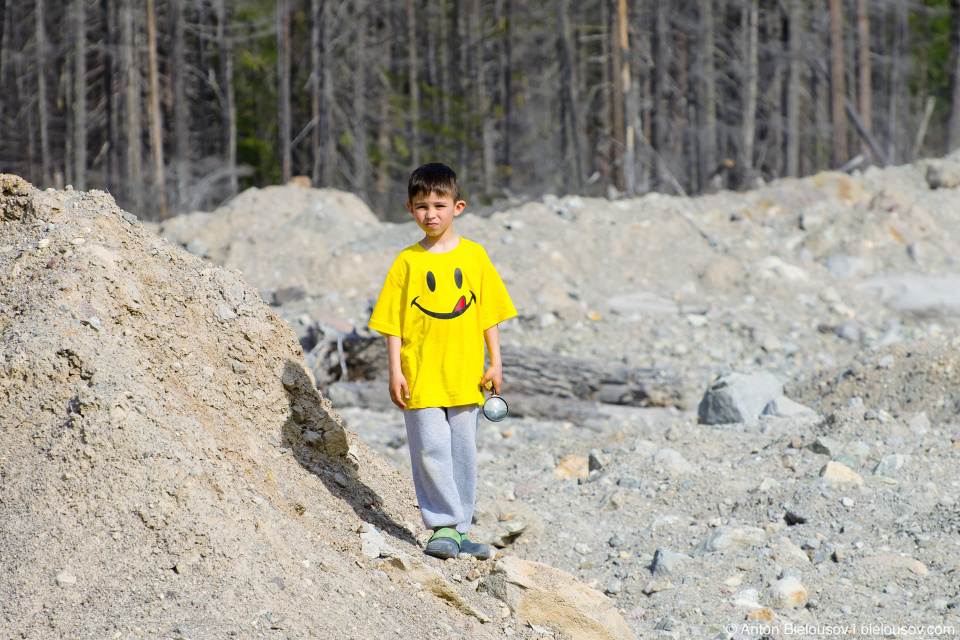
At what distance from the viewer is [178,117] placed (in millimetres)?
17172

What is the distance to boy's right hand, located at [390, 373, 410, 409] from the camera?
278 cm

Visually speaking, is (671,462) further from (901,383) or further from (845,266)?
(845,266)

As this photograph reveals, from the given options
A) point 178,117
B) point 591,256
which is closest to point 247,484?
point 591,256

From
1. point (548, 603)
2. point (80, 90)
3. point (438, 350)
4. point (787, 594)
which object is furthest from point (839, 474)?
point (80, 90)

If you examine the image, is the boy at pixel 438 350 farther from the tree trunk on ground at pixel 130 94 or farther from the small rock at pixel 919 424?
the tree trunk on ground at pixel 130 94

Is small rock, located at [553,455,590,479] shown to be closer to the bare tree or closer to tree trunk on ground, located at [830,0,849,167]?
tree trunk on ground, located at [830,0,849,167]

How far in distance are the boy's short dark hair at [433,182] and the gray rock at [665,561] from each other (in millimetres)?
1858

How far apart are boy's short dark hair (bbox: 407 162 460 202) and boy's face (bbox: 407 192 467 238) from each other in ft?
0.05

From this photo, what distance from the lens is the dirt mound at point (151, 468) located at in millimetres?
2084

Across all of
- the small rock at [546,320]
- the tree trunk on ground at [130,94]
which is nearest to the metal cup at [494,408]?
the small rock at [546,320]

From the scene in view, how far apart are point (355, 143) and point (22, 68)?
19.5m

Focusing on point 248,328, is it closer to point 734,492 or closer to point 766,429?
point 734,492

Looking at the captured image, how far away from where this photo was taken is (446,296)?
2.85 metres

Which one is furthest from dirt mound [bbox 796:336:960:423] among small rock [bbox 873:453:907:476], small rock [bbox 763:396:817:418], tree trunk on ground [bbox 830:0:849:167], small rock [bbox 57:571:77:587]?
tree trunk on ground [bbox 830:0:849:167]
